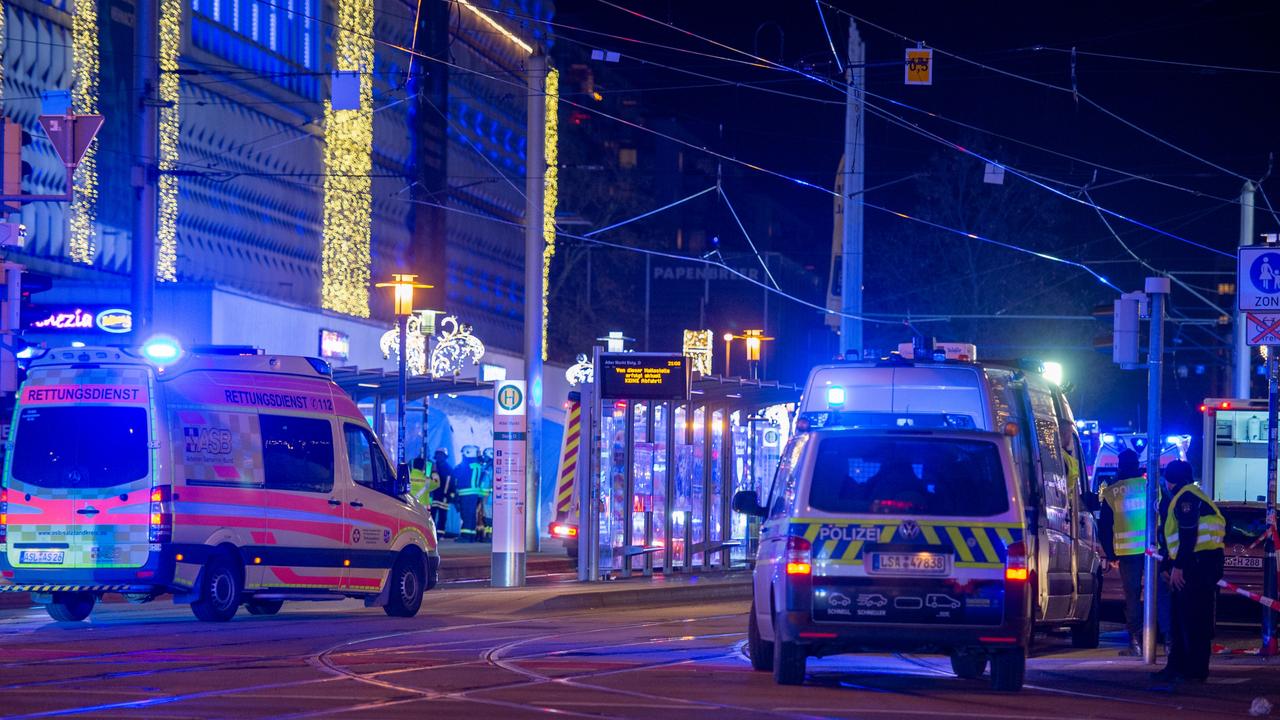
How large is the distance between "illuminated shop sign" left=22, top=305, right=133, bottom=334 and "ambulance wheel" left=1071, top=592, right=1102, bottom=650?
50.6ft

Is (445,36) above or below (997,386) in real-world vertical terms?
above

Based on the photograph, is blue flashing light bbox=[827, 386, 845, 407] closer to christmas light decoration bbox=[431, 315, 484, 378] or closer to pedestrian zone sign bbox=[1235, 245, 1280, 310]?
pedestrian zone sign bbox=[1235, 245, 1280, 310]

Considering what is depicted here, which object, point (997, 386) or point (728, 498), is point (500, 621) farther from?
point (728, 498)

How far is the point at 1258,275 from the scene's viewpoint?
57.1 feet

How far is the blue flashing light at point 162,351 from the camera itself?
18250 mm

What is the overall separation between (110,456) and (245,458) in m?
1.45

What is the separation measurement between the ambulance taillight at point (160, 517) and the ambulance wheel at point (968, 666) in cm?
756

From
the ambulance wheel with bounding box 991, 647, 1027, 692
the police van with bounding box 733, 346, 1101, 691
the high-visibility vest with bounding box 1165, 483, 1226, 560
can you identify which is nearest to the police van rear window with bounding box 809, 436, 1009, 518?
the police van with bounding box 733, 346, 1101, 691

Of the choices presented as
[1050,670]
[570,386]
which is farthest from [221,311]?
[570,386]

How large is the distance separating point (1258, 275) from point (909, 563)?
6.65 meters

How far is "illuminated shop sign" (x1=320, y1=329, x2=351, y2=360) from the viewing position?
35188 millimetres

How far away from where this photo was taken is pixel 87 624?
60.0 feet

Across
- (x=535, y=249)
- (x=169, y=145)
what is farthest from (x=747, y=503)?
(x=169, y=145)

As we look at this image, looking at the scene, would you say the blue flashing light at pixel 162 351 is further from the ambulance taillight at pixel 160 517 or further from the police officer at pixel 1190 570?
the police officer at pixel 1190 570
